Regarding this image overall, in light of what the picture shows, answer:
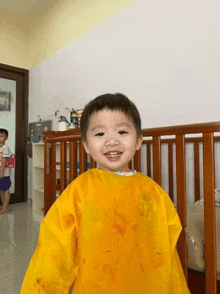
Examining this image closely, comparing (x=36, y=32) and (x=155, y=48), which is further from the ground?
(x=36, y=32)

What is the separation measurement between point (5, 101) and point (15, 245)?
243cm

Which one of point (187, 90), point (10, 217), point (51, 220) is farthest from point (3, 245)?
point (187, 90)

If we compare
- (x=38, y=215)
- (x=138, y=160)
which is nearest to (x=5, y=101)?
(x=38, y=215)

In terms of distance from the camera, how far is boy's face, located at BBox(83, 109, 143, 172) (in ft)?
2.31

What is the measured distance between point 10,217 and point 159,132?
2.64 metres

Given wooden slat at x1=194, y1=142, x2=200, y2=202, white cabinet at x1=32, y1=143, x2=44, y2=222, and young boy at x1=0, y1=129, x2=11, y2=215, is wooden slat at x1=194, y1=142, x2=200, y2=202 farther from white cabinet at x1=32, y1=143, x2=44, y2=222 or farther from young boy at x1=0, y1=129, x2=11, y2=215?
young boy at x1=0, y1=129, x2=11, y2=215

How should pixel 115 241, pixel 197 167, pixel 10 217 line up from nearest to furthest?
pixel 115 241 < pixel 197 167 < pixel 10 217

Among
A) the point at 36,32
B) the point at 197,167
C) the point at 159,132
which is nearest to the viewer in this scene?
the point at 159,132

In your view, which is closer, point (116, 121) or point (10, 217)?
point (116, 121)

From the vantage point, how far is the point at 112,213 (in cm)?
67

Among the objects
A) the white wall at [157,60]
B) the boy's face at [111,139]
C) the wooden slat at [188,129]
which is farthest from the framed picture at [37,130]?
the boy's face at [111,139]

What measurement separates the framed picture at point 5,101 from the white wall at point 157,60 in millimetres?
1264

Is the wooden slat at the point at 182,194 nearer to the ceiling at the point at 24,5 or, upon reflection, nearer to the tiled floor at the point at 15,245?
the tiled floor at the point at 15,245

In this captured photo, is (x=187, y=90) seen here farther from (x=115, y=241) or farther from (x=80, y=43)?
(x=80, y=43)
